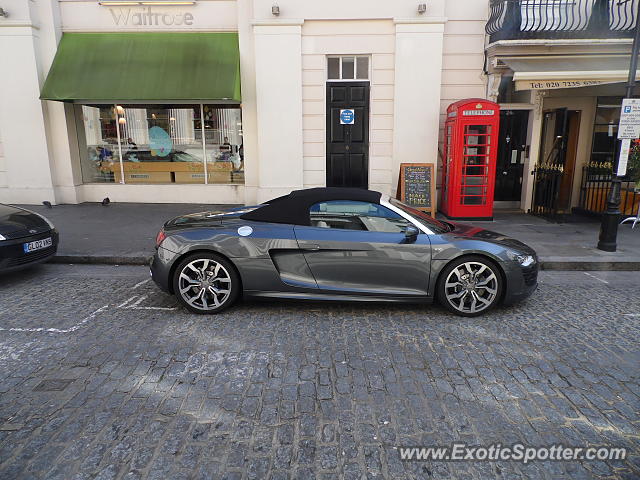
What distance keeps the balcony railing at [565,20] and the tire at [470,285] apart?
7.31m

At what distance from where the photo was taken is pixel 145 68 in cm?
1050

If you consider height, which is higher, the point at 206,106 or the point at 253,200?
the point at 206,106

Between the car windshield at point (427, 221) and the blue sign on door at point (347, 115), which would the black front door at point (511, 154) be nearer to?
the blue sign on door at point (347, 115)

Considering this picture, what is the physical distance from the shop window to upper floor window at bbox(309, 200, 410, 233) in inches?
305

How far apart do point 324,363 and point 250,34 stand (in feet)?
31.0

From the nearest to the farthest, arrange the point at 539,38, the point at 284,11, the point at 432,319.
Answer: the point at 432,319
the point at 539,38
the point at 284,11

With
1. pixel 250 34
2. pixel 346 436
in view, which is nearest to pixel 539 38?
pixel 250 34

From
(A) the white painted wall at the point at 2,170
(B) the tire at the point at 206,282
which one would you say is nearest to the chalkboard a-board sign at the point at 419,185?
(B) the tire at the point at 206,282

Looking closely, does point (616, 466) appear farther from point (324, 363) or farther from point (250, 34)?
point (250, 34)

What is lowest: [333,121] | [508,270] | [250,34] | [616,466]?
[616,466]

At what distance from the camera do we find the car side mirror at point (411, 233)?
182 inches

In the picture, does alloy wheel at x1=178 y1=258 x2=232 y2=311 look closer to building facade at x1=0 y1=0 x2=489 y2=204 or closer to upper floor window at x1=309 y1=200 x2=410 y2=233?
upper floor window at x1=309 y1=200 x2=410 y2=233

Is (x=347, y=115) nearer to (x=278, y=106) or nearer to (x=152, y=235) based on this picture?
(x=278, y=106)

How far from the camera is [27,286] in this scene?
5797 mm
